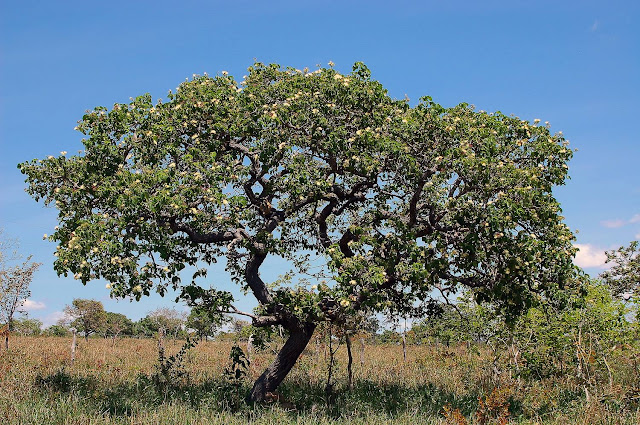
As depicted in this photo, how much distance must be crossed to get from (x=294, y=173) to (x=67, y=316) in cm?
3089

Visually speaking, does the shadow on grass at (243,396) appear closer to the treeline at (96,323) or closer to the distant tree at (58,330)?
the treeline at (96,323)

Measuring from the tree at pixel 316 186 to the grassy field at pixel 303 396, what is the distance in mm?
2636

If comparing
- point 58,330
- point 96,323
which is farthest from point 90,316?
point 58,330

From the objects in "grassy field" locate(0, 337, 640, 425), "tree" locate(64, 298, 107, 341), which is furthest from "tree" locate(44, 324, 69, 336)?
"grassy field" locate(0, 337, 640, 425)

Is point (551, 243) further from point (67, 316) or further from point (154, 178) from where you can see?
point (67, 316)

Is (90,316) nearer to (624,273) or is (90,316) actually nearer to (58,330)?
(58,330)

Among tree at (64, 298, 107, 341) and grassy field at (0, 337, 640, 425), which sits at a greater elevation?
tree at (64, 298, 107, 341)

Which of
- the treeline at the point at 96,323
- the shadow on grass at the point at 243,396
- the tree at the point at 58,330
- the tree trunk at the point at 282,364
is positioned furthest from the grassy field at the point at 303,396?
the tree at the point at 58,330

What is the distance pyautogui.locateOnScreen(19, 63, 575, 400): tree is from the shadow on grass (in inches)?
99.8

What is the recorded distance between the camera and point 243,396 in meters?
16.1

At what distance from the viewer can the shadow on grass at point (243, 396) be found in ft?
46.5

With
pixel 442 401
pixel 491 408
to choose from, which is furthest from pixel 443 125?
pixel 442 401

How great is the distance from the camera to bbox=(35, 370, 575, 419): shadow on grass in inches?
559

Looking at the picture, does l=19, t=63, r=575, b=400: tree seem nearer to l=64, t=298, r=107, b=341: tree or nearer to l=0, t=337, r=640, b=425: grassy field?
l=0, t=337, r=640, b=425: grassy field
